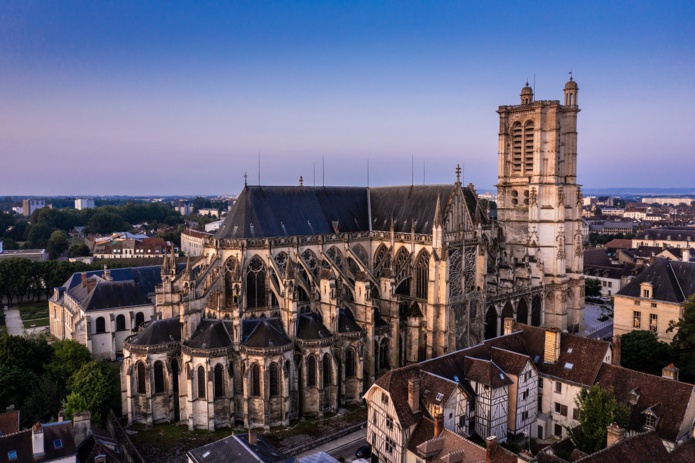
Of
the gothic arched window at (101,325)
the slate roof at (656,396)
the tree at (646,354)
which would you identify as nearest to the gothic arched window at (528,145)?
the tree at (646,354)

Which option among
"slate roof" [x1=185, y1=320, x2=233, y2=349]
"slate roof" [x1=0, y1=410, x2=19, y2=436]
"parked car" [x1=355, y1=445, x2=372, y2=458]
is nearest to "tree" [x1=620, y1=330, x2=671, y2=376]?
"parked car" [x1=355, y1=445, x2=372, y2=458]

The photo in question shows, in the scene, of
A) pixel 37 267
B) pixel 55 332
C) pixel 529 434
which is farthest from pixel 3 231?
pixel 529 434

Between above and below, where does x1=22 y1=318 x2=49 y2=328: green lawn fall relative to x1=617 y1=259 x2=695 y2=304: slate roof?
below

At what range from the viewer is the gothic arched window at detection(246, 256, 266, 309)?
42.1 meters

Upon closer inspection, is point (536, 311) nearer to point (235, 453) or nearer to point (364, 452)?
point (364, 452)

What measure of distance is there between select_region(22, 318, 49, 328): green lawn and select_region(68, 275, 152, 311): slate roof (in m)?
14.5

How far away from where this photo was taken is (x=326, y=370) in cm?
4012

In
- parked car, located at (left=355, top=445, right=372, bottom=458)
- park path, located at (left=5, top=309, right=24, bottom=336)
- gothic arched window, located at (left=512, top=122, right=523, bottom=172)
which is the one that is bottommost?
parked car, located at (left=355, top=445, right=372, bottom=458)

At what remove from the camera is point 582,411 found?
2827cm

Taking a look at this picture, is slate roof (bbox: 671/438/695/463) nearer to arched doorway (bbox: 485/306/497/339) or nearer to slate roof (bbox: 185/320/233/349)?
arched doorway (bbox: 485/306/497/339)

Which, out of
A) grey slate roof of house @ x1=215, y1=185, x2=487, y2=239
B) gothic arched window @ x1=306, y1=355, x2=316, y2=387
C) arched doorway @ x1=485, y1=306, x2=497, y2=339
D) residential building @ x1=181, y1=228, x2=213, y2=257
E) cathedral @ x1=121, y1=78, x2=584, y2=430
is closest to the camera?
cathedral @ x1=121, y1=78, x2=584, y2=430

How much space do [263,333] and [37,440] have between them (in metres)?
15.9

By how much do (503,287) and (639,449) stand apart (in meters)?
30.4

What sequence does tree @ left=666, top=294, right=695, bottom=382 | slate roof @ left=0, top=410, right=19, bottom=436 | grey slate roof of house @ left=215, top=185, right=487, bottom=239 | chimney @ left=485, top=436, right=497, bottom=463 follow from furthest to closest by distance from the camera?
grey slate roof of house @ left=215, top=185, right=487, bottom=239 → tree @ left=666, top=294, right=695, bottom=382 → slate roof @ left=0, top=410, right=19, bottom=436 → chimney @ left=485, top=436, right=497, bottom=463
